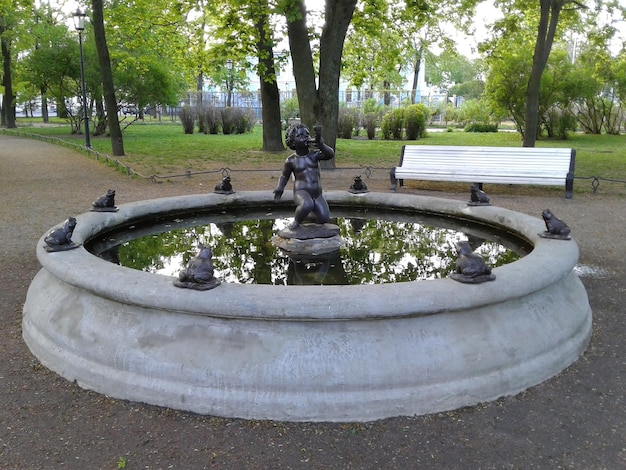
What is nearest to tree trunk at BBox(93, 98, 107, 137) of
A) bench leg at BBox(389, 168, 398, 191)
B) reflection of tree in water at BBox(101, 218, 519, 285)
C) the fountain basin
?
bench leg at BBox(389, 168, 398, 191)

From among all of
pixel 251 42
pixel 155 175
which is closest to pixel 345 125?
pixel 251 42

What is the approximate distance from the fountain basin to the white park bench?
26.4 ft

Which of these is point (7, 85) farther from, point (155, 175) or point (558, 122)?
point (558, 122)

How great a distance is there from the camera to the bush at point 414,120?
28.4 metres

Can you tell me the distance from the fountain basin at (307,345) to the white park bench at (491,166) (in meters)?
8.05

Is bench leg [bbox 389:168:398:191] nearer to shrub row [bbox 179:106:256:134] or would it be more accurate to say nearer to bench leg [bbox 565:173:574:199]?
bench leg [bbox 565:173:574:199]

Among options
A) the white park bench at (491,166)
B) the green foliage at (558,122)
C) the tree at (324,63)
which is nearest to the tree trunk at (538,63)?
the white park bench at (491,166)

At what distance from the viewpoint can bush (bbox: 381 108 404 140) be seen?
94.2ft

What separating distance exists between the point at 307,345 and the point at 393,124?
26.3 meters

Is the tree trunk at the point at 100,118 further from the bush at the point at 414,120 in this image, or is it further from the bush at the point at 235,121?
the bush at the point at 414,120

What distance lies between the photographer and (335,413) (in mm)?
3545

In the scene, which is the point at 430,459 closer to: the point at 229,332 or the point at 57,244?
the point at 229,332

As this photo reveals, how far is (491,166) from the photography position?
12047mm

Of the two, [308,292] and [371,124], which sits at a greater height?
[371,124]
